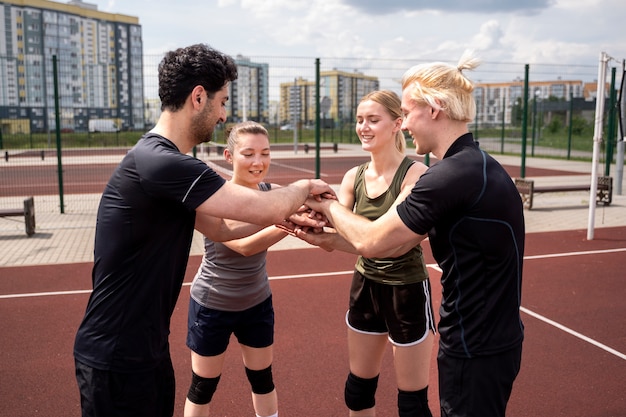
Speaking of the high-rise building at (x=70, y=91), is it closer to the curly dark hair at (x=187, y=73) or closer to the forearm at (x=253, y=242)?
the forearm at (x=253, y=242)

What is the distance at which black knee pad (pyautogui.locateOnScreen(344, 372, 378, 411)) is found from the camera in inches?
137


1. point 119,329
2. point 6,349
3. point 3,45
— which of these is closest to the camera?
point 119,329

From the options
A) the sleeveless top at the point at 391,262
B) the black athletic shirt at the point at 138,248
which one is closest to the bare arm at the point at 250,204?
the black athletic shirt at the point at 138,248

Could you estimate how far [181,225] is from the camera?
7.72 feet

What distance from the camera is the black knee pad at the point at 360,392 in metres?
3.48

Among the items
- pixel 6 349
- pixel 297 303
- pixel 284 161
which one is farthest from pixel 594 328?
pixel 284 161

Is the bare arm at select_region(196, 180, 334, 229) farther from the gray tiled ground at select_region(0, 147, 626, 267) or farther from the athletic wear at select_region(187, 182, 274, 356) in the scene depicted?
the gray tiled ground at select_region(0, 147, 626, 267)

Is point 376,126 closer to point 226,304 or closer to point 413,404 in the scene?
point 226,304

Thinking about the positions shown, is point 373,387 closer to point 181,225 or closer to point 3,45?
point 181,225

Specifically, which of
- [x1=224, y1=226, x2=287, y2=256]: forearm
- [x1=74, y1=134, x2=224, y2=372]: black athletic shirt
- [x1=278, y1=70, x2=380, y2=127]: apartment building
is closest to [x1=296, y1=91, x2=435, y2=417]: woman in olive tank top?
[x1=224, y1=226, x2=287, y2=256]: forearm

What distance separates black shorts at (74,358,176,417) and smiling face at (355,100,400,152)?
191 cm

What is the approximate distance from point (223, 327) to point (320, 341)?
7.16ft

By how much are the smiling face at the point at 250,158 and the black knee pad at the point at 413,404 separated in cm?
154

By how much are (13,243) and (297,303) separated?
5.81 metres
